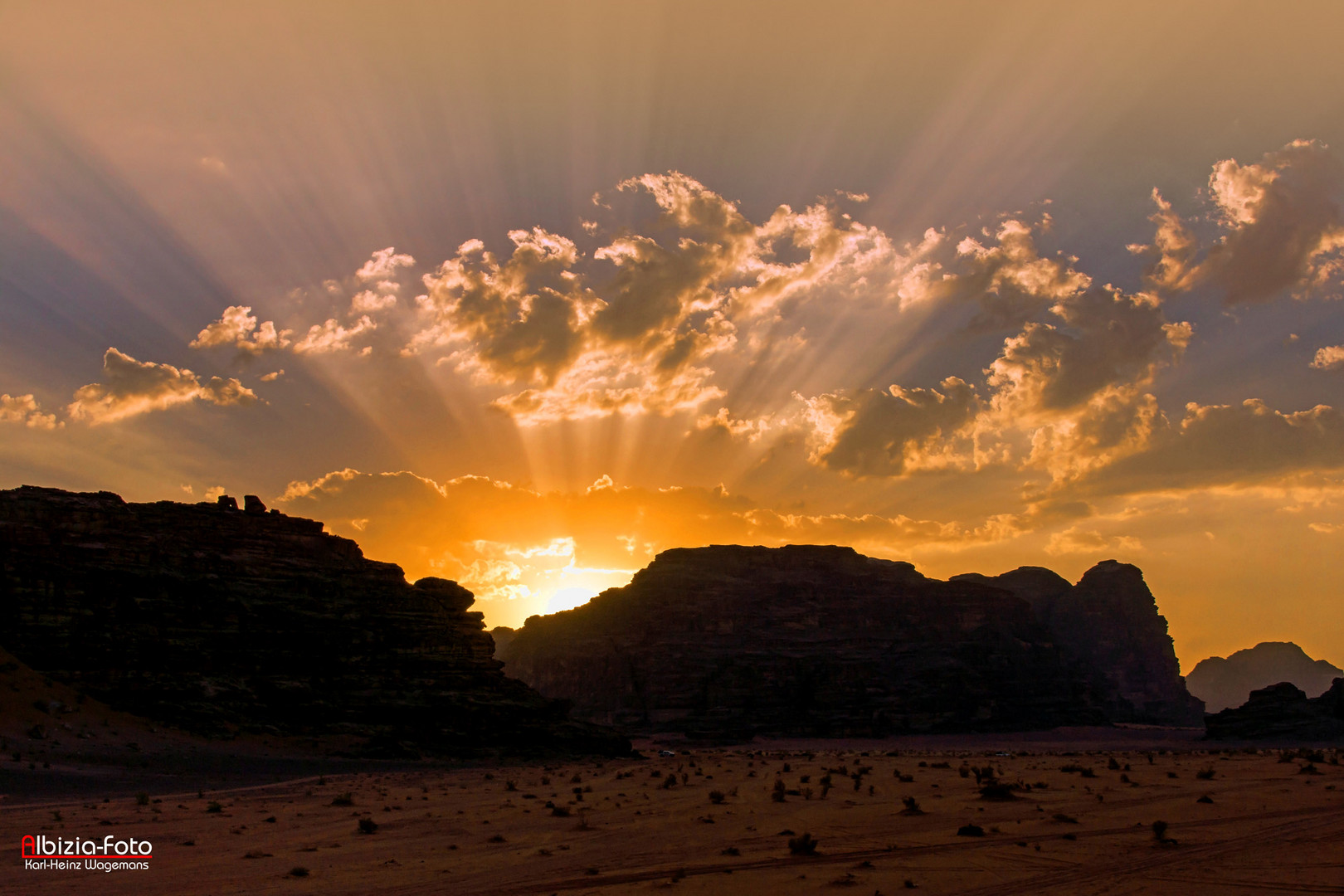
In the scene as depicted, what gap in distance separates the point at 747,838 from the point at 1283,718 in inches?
3514

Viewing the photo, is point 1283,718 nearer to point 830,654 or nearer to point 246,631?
point 830,654

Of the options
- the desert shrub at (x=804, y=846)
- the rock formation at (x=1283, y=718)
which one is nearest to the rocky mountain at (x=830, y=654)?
the rock formation at (x=1283, y=718)

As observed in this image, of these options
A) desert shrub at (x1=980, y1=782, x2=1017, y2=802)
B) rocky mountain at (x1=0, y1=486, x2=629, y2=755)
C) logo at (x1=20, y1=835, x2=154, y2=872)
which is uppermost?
rocky mountain at (x1=0, y1=486, x2=629, y2=755)

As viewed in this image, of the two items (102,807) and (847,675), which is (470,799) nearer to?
(102,807)

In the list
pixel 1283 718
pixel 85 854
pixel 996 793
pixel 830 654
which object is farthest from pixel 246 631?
pixel 1283 718

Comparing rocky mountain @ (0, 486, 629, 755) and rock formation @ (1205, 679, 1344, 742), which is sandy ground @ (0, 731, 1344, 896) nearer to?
rocky mountain @ (0, 486, 629, 755)

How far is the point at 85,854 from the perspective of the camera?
1517cm

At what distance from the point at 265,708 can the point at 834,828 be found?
4992 cm

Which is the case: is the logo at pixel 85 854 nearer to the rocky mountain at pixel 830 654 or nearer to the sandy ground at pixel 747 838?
the sandy ground at pixel 747 838

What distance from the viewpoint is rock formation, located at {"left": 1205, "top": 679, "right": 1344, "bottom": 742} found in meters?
74.4

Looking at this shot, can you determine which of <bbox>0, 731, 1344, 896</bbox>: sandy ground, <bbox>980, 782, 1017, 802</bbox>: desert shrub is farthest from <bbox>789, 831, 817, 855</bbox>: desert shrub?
<bbox>980, 782, 1017, 802</bbox>: desert shrub

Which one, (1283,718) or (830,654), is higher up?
(830,654)

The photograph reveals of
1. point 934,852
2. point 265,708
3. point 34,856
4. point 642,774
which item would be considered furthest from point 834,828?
point 265,708

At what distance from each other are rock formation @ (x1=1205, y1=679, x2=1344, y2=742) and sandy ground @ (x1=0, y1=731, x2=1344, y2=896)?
2454 inches
